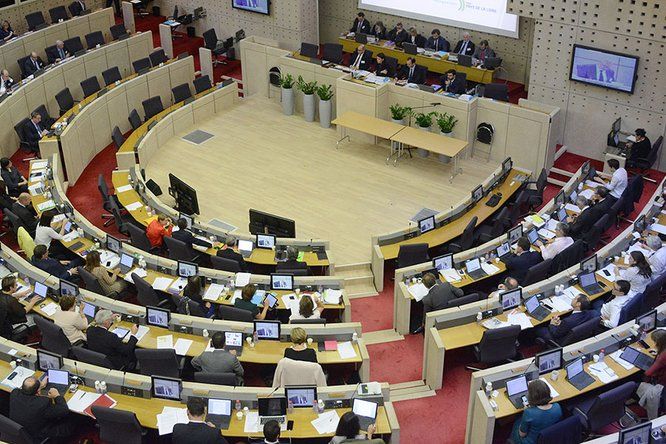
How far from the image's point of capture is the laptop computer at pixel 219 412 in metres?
8.71

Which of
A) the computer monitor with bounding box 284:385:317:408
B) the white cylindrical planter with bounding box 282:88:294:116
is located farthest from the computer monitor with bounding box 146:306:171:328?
the white cylindrical planter with bounding box 282:88:294:116

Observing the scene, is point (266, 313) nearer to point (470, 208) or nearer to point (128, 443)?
point (128, 443)

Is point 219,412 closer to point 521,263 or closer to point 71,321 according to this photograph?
point 71,321

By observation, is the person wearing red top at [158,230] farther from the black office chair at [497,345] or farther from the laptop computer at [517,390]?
the laptop computer at [517,390]

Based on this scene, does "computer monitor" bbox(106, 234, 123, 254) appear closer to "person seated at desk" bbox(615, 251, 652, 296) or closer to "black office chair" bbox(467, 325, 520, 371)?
"black office chair" bbox(467, 325, 520, 371)

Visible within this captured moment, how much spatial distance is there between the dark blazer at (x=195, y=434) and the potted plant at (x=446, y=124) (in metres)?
10.3

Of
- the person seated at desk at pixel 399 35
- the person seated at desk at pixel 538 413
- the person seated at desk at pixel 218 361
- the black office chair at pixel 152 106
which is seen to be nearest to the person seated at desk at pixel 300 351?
the person seated at desk at pixel 218 361

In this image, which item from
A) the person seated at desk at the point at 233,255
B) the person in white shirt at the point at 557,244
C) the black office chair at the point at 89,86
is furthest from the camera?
the black office chair at the point at 89,86

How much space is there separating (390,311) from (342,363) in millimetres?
2376

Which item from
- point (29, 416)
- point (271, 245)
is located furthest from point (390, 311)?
point (29, 416)

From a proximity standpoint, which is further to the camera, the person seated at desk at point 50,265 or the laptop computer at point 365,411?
the person seated at desk at point 50,265

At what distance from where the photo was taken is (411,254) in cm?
1247

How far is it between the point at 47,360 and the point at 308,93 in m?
10.9

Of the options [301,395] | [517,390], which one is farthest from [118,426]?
[517,390]
